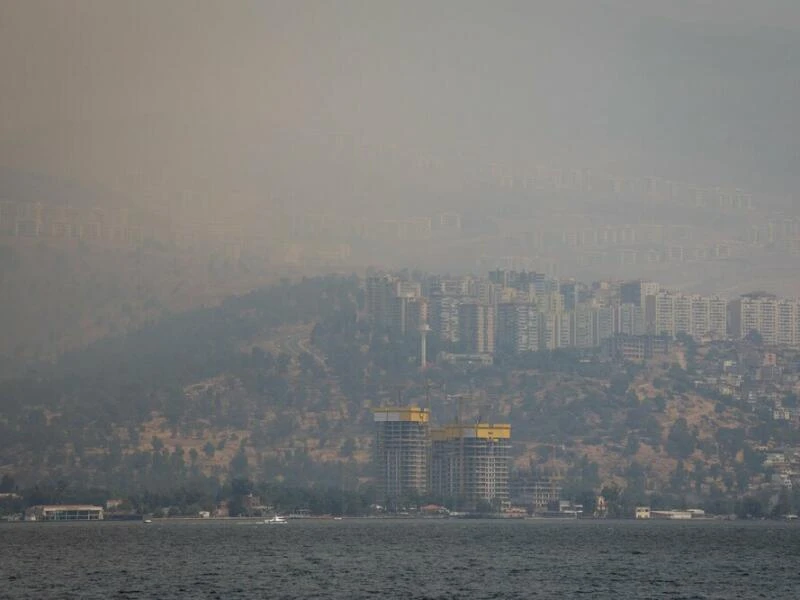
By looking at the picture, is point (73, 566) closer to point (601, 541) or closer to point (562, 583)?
point (562, 583)

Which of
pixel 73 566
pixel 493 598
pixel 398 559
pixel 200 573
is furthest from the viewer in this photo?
pixel 398 559

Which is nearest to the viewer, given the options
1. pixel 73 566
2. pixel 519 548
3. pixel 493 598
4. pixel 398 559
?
pixel 493 598

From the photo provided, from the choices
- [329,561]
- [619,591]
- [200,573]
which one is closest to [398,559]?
[329,561]

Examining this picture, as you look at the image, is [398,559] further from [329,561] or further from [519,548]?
[519,548]

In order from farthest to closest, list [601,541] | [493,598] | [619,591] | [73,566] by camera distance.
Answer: [601,541] → [73,566] → [619,591] → [493,598]

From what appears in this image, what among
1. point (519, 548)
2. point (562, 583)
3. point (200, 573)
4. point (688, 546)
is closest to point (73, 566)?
point (200, 573)

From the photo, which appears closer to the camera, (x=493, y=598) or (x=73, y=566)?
(x=493, y=598)
